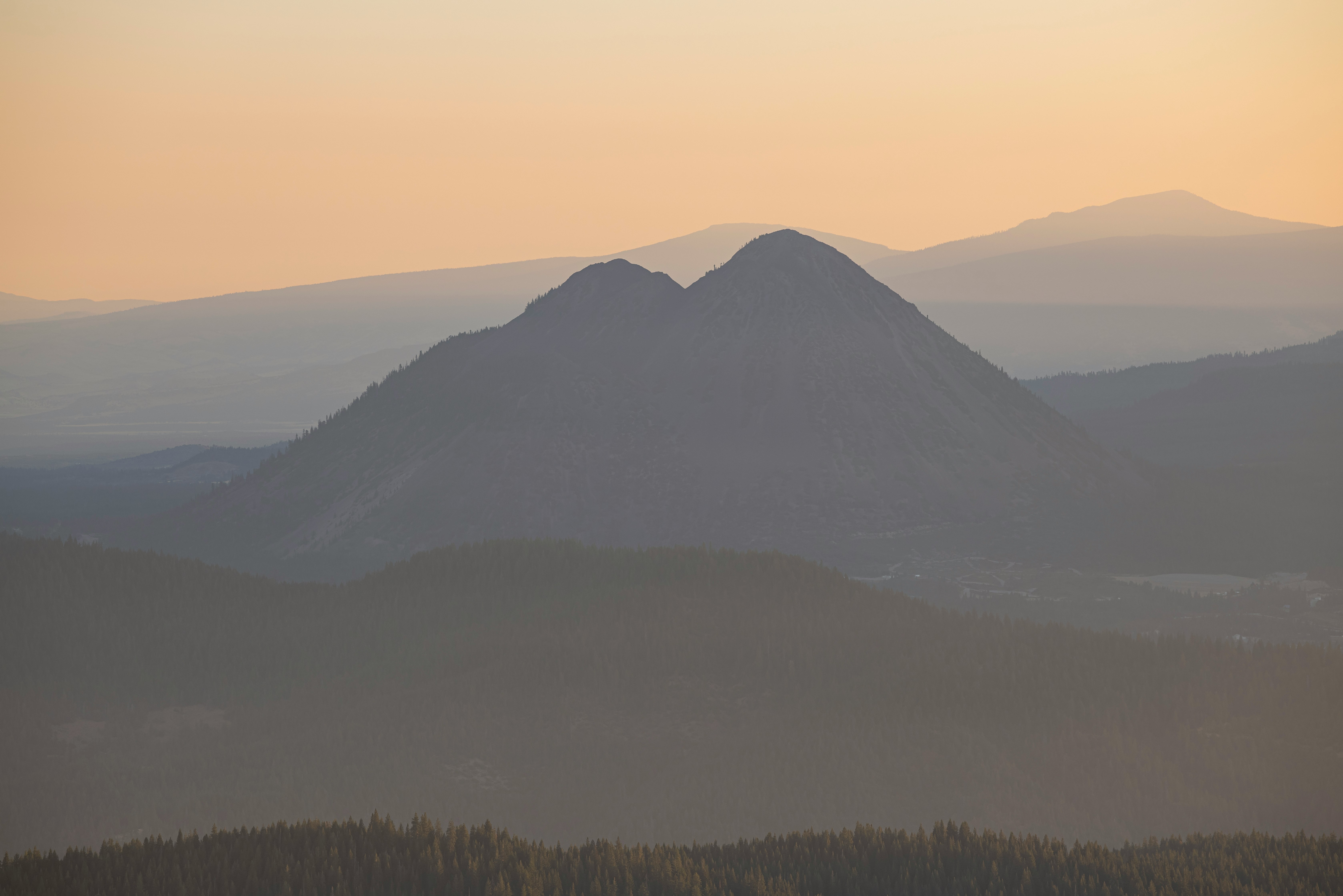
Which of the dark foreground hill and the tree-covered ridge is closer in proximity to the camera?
the tree-covered ridge

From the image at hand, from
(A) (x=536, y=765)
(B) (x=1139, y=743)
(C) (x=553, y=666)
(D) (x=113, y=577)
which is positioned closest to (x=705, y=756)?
(A) (x=536, y=765)

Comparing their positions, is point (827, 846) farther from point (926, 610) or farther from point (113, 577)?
point (113, 577)

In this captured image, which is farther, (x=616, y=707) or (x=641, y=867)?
(x=616, y=707)

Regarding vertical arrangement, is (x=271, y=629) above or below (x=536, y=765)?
above

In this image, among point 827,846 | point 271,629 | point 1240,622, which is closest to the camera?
point 827,846

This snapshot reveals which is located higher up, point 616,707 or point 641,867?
point 641,867
